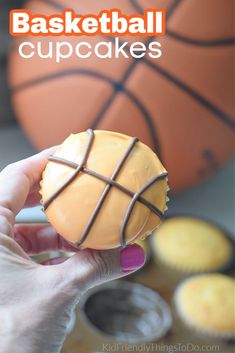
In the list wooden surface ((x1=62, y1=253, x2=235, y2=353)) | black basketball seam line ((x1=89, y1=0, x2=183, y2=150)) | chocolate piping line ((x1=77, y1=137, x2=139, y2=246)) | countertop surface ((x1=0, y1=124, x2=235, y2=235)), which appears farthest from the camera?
countertop surface ((x1=0, y1=124, x2=235, y2=235))

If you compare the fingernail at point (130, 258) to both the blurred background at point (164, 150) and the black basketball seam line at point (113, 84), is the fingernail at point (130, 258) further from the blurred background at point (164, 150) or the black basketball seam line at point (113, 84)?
the black basketball seam line at point (113, 84)

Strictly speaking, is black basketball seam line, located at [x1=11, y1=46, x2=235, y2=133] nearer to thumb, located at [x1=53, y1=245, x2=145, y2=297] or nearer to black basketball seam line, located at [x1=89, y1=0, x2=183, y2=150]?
black basketball seam line, located at [x1=89, y1=0, x2=183, y2=150]

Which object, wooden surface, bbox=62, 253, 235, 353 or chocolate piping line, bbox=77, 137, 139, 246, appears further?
wooden surface, bbox=62, 253, 235, 353

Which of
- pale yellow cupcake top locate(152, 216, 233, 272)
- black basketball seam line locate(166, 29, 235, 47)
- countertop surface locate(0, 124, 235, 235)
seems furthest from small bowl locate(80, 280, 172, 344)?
black basketball seam line locate(166, 29, 235, 47)

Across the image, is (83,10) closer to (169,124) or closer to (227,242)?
(169,124)

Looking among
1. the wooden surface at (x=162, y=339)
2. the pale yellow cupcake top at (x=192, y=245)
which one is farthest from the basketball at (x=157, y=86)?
the wooden surface at (x=162, y=339)

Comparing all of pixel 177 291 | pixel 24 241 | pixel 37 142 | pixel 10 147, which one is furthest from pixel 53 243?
pixel 10 147
